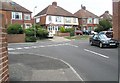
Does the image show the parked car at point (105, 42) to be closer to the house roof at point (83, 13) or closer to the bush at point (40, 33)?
the bush at point (40, 33)

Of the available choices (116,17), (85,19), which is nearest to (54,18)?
(85,19)

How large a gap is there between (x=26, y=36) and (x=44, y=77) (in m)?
37.4

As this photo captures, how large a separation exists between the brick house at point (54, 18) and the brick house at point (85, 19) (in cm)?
535

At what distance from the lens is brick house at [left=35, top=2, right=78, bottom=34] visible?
241 ft

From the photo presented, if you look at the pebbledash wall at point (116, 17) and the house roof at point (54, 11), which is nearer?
the pebbledash wall at point (116, 17)

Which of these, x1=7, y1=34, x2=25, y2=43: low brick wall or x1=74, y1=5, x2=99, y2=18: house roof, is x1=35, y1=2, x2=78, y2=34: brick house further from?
x1=7, y1=34, x2=25, y2=43: low brick wall

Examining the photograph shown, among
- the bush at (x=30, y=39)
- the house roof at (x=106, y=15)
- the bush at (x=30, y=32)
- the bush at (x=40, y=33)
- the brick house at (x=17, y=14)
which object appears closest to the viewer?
the bush at (x=30, y=39)

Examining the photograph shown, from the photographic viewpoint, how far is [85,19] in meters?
87.2

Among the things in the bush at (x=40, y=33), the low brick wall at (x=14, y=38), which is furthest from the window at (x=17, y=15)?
the low brick wall at (x=14, y=38)

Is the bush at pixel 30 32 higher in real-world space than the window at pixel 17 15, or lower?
lower

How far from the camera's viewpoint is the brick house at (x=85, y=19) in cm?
8704

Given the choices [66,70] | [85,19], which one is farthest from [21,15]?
[66,70]

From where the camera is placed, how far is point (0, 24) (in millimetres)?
6469

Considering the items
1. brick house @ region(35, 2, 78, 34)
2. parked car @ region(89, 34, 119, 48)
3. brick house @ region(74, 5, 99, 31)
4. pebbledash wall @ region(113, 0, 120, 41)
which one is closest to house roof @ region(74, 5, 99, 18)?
brick house @ region(74, 5, 99, 31)
